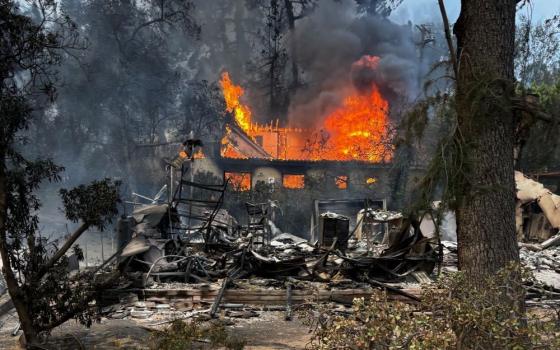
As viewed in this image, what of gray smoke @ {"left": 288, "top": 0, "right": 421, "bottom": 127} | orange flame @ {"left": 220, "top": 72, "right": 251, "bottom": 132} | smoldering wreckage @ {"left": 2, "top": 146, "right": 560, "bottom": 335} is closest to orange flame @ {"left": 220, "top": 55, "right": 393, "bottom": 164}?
orange flame @ {"left": 220, "top": 72, "right": 251, "bottom": 132}

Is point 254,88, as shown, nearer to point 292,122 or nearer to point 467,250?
point 292,122

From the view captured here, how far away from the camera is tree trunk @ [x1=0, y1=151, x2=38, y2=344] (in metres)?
4.70

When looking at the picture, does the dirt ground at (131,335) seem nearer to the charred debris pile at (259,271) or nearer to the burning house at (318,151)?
the charred debris pile at (259,271)

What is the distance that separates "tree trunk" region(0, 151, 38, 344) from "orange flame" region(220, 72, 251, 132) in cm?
3925

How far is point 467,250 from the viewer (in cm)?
528

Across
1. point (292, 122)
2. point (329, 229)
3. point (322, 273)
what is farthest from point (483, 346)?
point (292, 122)

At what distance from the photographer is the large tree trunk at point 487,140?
5.12 meters

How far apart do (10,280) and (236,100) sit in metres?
42.1

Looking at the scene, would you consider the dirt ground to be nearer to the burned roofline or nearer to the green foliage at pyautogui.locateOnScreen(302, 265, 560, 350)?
the green foliage at pyautogui.locateOnScreen(302, 265, 560, 350)

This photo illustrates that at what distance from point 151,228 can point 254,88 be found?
38.7m

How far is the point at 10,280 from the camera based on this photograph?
187 inches

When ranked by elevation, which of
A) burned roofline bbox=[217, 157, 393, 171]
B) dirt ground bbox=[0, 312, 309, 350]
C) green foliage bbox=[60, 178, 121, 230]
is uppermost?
burned roofline bbox=[217, 157, 393, 171]

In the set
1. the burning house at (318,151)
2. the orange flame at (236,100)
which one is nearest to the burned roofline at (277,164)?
the burning house at (318,151)

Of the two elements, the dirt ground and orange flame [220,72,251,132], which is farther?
orange flame [220,72,251,132]
